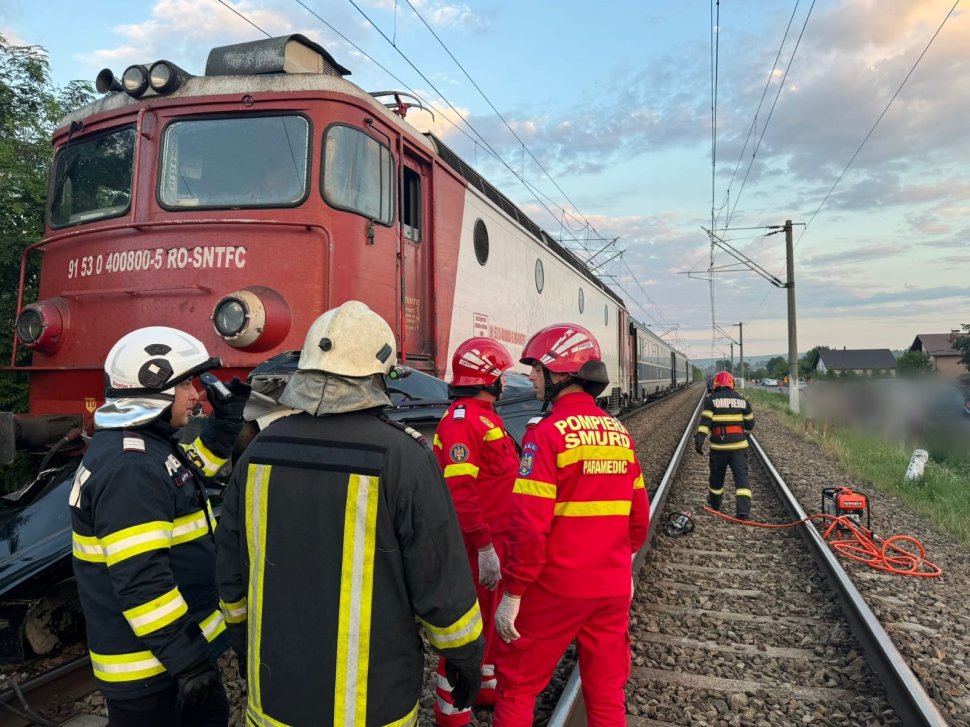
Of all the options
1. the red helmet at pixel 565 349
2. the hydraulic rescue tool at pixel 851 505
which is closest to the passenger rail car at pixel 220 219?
the red helmet at pixel 565 349

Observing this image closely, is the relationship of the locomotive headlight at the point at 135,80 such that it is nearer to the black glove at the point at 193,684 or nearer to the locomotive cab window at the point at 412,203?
the locomotive cab window at the point at 412,203

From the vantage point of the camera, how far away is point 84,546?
2174mm

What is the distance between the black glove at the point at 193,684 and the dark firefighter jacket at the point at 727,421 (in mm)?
6986

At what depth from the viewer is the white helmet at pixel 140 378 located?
224 centimetres

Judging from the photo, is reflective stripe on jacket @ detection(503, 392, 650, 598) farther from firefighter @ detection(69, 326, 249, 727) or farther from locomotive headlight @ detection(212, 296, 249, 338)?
locomotive headlight @ detection(212, 296, 249, 338)

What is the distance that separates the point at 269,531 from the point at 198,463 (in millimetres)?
1266

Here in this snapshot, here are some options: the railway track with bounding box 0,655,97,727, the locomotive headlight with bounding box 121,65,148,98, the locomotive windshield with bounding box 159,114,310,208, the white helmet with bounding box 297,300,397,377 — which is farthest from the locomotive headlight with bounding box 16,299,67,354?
the white helmet with bounding box 297,300,397,377

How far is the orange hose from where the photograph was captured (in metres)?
5.93

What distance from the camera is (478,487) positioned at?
11.8 feet

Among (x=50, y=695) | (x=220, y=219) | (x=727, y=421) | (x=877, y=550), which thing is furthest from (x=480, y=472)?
(x=727, y=421)

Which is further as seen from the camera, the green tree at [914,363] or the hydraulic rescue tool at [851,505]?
the green tree at [914,363]

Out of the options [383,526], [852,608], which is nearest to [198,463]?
[383,526]

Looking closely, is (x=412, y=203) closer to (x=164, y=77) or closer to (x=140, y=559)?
(x=164, y=77)

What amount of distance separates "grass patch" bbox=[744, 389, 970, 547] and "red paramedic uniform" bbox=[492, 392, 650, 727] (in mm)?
5918
